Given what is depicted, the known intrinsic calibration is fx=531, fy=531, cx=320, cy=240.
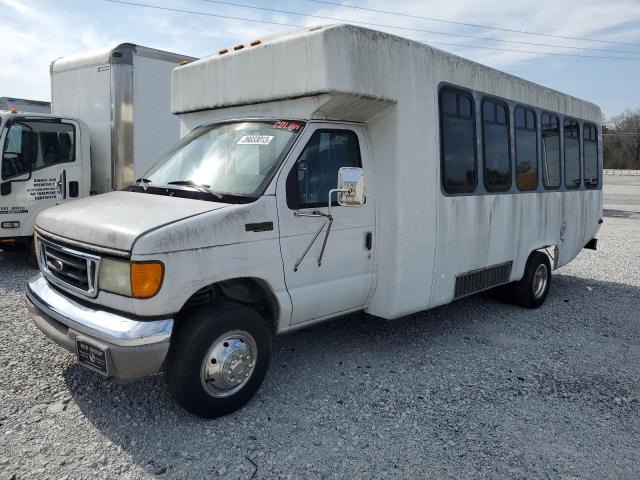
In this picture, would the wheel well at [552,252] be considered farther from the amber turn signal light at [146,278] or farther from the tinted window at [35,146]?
the tinted window at [35,146]

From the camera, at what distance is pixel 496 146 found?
618cm

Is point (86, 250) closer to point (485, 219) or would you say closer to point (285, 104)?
point (285, 104)

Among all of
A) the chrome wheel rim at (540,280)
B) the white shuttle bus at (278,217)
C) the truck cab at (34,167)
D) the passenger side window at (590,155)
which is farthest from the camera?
the passenger side window at (590,155)

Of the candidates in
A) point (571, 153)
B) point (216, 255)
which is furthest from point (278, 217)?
point (571, 153)

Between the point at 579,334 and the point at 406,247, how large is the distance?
273 cm

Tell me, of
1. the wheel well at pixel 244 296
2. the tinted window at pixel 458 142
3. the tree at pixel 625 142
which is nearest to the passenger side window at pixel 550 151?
the tinted window at pixel 458 142

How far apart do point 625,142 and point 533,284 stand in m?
86.0

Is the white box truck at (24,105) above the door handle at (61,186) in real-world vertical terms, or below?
above

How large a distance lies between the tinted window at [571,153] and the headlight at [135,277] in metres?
6.50

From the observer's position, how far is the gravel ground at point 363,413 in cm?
332

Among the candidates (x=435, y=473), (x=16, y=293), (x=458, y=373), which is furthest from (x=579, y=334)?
(x=16, y=293)

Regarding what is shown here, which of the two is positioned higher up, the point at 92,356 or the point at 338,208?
the point at 338,208

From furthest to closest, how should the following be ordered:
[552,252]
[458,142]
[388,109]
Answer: [552,252] < [458,142] < [388,109]

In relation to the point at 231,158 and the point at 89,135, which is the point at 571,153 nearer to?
the point at 231,158
